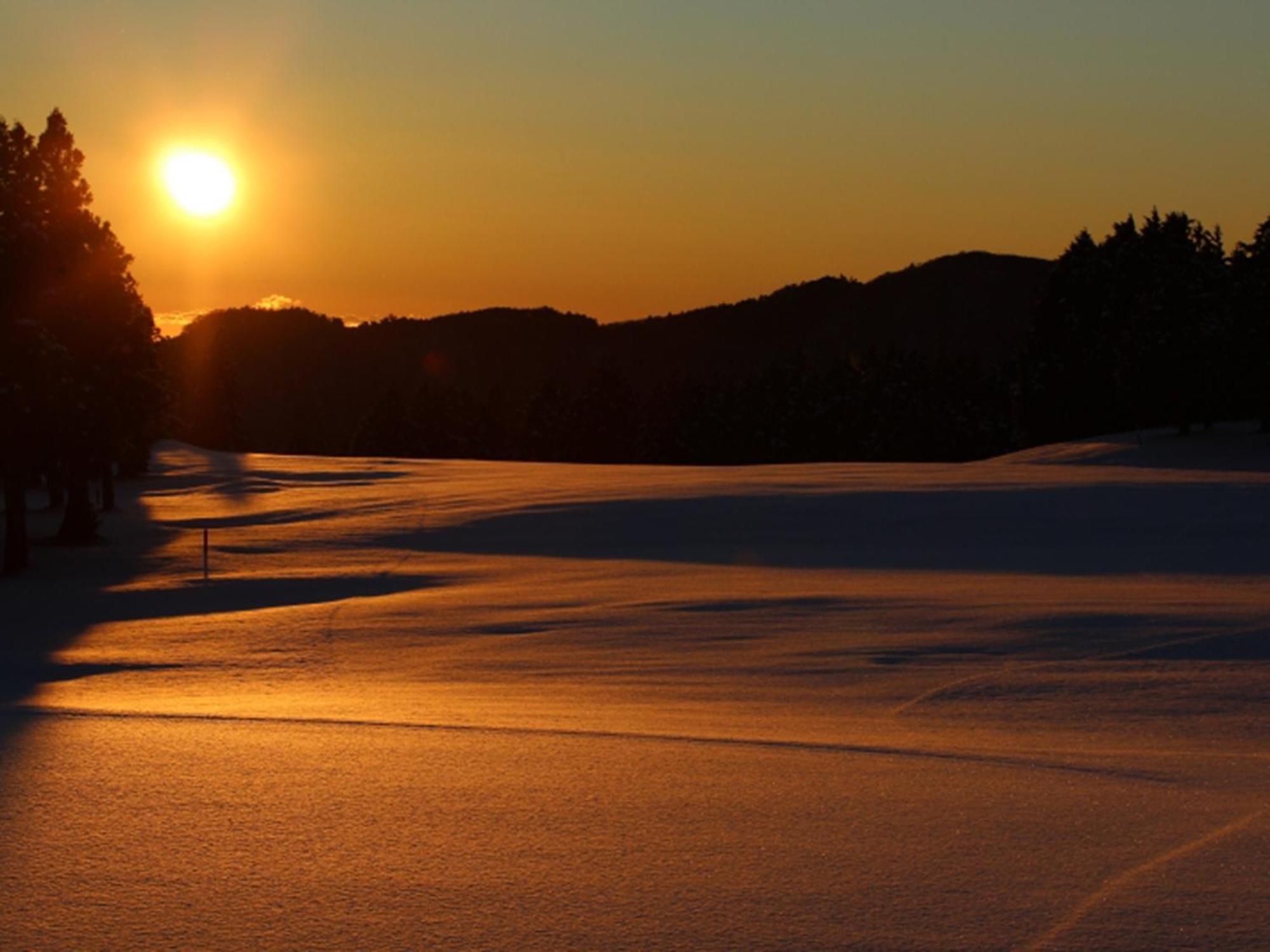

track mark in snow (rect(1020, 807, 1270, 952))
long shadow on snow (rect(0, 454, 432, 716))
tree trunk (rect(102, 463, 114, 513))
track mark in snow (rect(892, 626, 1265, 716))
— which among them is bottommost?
long shadow on snow (rect(0, 454, 432, 716))

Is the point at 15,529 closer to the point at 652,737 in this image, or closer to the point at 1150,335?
the point at 652,737

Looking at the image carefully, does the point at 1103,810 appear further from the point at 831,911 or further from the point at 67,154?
the point at 67,154

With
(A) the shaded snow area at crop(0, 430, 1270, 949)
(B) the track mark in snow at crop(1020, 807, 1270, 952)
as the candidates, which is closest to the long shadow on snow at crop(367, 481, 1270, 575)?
(A) the shaded snow area at crop(0, 430, 1270, 949)

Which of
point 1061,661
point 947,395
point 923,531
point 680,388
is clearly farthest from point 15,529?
point 680,388

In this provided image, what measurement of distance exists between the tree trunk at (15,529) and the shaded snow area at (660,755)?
6.25 m

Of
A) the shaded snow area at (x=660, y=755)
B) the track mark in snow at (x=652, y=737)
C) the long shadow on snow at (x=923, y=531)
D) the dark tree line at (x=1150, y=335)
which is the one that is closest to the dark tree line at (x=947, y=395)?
the dark tree line at (x=1150, y=335)

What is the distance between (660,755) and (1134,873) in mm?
3124

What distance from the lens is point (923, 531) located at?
2858 cm

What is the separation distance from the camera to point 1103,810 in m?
6.86

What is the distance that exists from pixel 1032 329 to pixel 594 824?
82.7m

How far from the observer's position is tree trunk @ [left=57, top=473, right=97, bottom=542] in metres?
36.7

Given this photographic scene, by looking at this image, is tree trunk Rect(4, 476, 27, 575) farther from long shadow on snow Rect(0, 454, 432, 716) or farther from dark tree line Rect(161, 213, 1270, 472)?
dark tree line Rect(161, 213, 1270, 472)

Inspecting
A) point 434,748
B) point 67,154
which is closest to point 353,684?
Result: point 434,748

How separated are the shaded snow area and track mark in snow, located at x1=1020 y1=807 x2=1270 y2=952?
2 cm
